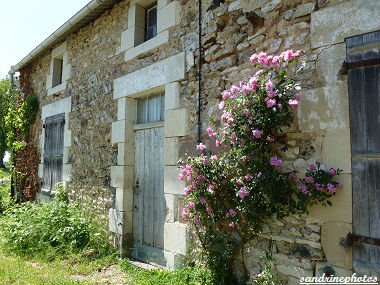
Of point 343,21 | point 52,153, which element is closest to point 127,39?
point 343,21

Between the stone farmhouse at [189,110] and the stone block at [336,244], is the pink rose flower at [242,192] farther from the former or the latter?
the stone block at [336,244]

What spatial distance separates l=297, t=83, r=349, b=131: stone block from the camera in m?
2.48

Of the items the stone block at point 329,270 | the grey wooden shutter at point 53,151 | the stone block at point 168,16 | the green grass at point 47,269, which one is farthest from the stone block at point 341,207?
the grey wooden shutter at point 53,151

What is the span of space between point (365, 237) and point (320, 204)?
15.3 inches

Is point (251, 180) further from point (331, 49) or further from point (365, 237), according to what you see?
point (331, 49)

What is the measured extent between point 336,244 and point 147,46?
11.2 feet

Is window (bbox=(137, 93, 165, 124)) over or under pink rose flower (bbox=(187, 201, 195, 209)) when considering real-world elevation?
over

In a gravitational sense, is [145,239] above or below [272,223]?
below

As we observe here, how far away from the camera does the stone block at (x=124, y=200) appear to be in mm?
4551

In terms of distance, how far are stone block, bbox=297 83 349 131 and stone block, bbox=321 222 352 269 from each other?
31.4 inches

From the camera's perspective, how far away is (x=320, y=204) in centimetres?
254

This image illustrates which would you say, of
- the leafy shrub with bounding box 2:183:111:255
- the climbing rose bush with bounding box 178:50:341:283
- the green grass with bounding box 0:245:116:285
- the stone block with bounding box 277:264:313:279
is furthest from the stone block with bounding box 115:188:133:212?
the stone block with bounding box 277:264:313:279

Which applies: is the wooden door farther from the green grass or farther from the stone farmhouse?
the green grass

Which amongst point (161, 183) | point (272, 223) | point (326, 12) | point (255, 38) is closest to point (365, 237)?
point (272, 223)
